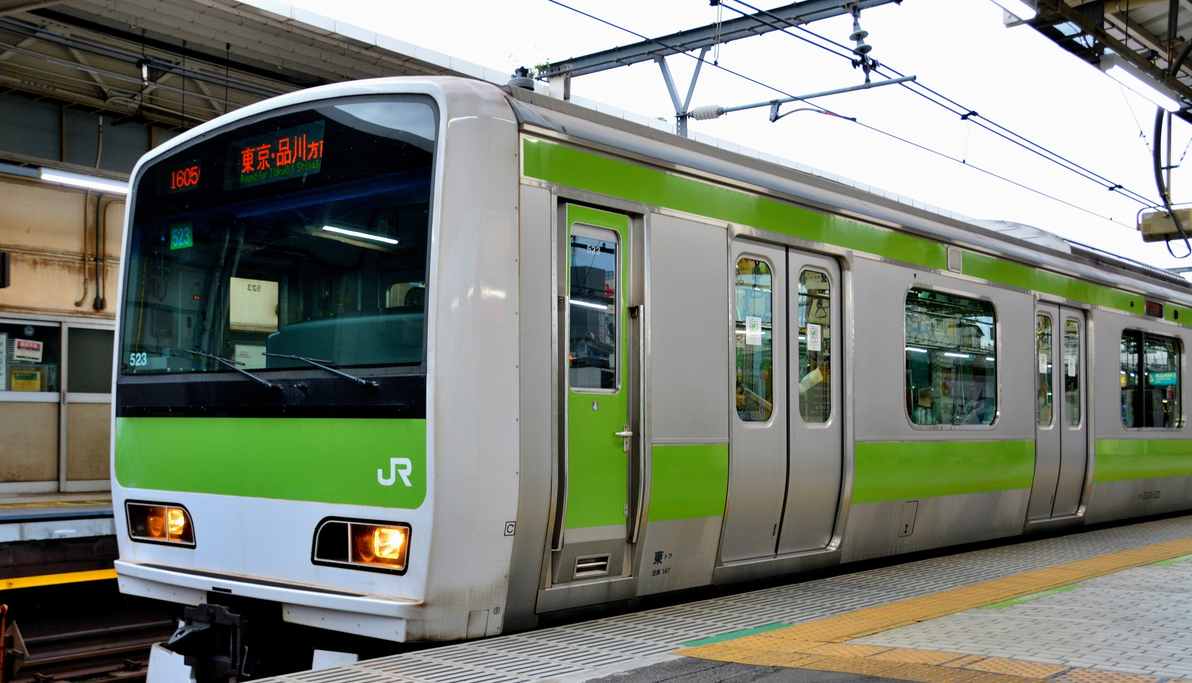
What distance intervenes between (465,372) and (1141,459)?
10154 millimetres

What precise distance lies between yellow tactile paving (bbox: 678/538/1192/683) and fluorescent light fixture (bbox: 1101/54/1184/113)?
5.38 meters

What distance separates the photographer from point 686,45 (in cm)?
1421

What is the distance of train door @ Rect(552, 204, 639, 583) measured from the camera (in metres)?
5.83

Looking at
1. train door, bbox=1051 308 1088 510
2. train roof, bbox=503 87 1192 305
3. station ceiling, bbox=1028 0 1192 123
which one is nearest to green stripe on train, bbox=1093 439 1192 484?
train door, bbox=1051 308 1088 510

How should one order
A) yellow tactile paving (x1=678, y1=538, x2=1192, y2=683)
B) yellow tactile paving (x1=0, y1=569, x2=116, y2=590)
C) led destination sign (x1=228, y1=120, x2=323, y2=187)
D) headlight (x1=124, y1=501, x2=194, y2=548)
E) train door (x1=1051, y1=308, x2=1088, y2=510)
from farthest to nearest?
train door (x1=1051, y1=308, x2=1088, y2=510) < yellow tactile paving (x1=0, y1=569, x2=116, y2=590) < headlight (x1=124, y1=501, x2=194, y2=548) < led destination sign (x1=228, y1=120, x2=323, y2=187) < yellow tactile paving (x1=678, y1=538, x2=1192, y2=683)

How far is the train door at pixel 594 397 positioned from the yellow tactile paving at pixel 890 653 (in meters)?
0.84

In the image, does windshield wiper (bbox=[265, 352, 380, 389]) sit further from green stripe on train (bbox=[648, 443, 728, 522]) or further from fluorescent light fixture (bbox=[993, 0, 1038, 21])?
fluorescent light fixture (bbox=[993, 0, 1038, 21])

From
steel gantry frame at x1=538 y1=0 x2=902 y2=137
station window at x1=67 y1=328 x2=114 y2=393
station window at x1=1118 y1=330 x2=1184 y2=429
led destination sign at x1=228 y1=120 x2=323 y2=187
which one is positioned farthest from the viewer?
station window at x1=67 y1=328 x2=114 y2=393

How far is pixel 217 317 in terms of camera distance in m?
6.04

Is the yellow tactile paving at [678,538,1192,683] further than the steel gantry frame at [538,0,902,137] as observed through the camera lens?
No

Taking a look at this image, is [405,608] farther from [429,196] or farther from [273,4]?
[273,4]

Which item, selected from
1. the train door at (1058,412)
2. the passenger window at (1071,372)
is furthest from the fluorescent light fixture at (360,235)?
the passenger window at (1071,372)

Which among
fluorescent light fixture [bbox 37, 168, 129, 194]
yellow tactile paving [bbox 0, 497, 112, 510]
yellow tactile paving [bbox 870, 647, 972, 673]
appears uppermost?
fluorescent light fixture [bbox 37, 168, 129, 194]

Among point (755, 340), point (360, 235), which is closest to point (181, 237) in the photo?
point (360, 235)
